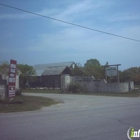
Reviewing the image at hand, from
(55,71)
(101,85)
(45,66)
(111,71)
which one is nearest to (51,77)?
(55,71)

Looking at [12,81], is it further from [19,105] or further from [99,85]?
[99,85]

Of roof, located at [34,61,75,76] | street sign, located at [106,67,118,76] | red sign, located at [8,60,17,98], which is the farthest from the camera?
roof, located at [34,61,75,76]

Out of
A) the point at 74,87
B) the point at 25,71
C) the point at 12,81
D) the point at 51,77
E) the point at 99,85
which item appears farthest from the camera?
the point at 51,77

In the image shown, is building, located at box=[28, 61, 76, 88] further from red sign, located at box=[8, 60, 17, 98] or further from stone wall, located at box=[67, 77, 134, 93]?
red sign, located at box=[8, 60, 17, 98]

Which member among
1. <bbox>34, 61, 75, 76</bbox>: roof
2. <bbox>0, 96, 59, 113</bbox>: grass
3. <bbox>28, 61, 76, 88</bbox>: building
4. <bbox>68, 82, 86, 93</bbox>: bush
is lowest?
<bbox>0, 96, 59, 113</bbox>: grass

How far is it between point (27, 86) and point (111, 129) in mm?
48188

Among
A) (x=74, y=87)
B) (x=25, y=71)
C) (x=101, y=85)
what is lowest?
(x=74, y=87)

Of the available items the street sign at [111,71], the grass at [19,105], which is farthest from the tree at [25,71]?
the grass at [19,105]

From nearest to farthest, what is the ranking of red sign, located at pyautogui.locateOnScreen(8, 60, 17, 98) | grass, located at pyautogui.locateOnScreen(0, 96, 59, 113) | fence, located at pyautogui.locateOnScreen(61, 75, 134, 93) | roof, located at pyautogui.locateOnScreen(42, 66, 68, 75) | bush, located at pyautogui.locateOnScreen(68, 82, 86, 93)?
grass, located at pyautogui.locateOnScreen(0, 96, 59, 113), red sign, located at pyautogui.locateOnScreen(8, 60, 17, 98), bush, located at pyautogui.locateOnScreen(68, 82, 86, 93), fence, located at pyautogui.locateOnScreen(61, 75, 134, 93), roof, located at pyautogui.locateOnScreen(42, 66, 68, 75)

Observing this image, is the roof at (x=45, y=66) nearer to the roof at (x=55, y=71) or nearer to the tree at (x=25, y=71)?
the roof at (x=55, y=71)

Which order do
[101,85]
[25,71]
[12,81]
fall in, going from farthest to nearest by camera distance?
[25,71] < [101,85] < [12,81]

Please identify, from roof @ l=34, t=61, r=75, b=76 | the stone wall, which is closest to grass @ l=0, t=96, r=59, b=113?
the stone wall

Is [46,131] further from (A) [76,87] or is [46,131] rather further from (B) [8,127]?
(A) [76,87]

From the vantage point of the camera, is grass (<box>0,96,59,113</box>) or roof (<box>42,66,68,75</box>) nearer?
grass (<box>0,96,59,113</box>)
